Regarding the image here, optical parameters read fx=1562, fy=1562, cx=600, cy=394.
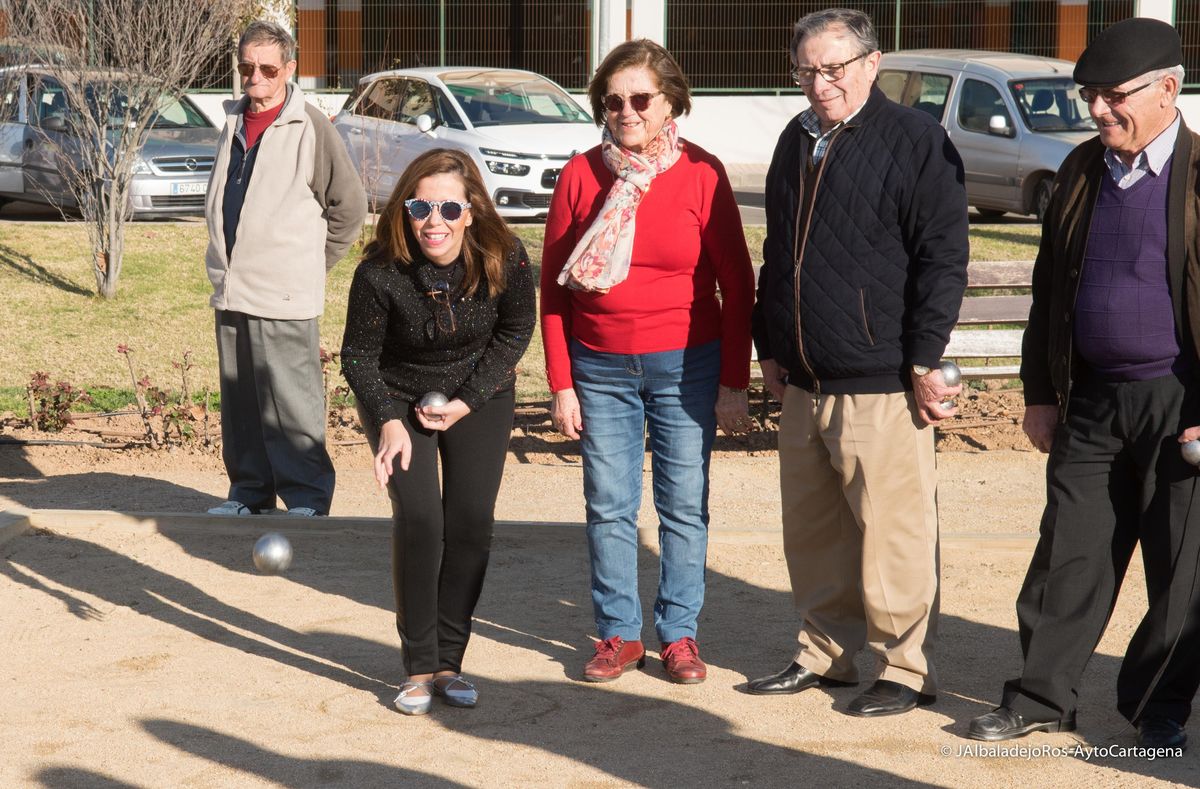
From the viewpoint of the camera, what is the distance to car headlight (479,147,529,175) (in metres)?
15.1

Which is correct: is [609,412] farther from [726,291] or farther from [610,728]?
[610,728]

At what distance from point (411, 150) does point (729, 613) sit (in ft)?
35.1

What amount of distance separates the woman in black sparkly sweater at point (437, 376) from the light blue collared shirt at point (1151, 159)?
5.83ft

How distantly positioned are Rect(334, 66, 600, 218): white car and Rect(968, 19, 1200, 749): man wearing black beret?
10.1 metres

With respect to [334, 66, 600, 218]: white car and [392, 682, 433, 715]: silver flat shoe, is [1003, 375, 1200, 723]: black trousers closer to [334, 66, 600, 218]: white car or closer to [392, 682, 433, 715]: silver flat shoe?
[392, 682, 433, 715]: silver flat shoe

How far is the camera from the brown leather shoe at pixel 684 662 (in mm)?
5113

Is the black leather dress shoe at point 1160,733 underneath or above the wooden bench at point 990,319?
underneath

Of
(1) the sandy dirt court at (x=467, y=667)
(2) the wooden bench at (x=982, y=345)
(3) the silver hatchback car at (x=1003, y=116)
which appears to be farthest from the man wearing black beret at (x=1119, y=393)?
(3) the silver hatchback car at (x=1003, y=116)

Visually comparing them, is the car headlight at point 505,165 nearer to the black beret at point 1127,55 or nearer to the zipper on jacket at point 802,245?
the zipper on jacket at point 802,245

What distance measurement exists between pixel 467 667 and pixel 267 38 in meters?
2.99

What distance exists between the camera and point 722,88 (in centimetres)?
2481

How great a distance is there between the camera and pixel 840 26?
4.54 meters

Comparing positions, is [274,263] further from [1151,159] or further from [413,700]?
[1151,159]

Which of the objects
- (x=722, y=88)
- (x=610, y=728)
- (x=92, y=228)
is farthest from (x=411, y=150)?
(x=610, y=728)
